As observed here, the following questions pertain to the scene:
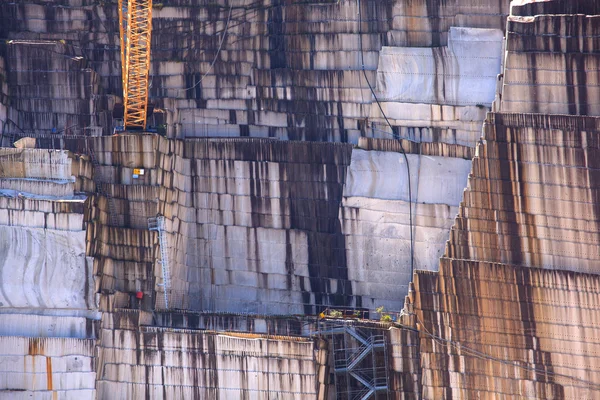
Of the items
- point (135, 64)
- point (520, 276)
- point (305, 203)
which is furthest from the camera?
point (135, 64)

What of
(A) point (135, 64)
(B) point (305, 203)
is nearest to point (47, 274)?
(A) point (135, 64)

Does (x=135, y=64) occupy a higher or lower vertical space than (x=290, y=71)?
higher

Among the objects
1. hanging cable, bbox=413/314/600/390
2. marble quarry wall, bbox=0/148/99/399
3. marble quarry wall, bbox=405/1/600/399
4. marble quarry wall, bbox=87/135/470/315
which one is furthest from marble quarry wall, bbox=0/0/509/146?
hanging cable, bbox=413/314/600/390

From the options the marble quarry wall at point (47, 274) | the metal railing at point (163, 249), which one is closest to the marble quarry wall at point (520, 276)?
the metal railing at point (163, 249)

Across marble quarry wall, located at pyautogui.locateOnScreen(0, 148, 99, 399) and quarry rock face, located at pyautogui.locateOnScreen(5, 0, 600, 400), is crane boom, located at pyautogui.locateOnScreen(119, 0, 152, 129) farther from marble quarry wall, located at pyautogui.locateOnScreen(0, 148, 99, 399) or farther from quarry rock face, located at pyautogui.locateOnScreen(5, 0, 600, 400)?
marble quarry wall, located at pyautogui.locateOnScreen(0, 148, 99, 399)

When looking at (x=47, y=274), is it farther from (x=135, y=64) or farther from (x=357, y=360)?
(x=357, y=360)

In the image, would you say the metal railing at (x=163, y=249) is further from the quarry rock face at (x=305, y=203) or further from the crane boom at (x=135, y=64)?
the crane boom at (x=135, y=64)

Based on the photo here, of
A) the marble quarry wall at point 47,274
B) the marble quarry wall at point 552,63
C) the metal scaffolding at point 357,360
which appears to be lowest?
the metal scaffolding at point 357,360
